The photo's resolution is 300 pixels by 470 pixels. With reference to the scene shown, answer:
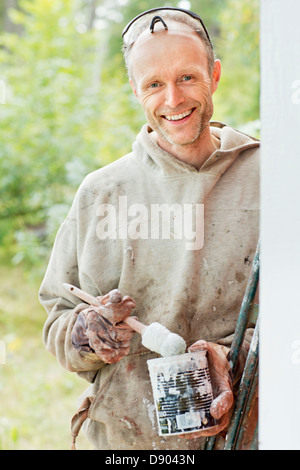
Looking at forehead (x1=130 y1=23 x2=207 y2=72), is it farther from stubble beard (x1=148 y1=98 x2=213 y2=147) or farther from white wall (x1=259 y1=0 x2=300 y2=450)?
white wall (x1=259 y1=0 x2=300 y2=450)

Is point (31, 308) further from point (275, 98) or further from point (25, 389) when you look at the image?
point (275, 98)

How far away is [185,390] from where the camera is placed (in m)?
1.66

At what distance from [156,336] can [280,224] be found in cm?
71

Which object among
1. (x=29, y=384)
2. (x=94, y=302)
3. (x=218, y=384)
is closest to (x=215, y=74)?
(x=94, y=302)

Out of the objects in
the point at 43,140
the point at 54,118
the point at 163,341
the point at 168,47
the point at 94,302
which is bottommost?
the point at 163,341

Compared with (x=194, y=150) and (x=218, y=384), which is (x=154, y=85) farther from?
(x=218, y=384)

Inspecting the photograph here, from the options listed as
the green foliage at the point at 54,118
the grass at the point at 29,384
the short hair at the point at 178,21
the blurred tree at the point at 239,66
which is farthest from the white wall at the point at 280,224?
the blurred tree at the point at 239,66

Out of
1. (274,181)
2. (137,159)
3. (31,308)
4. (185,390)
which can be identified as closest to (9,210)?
(31,308)

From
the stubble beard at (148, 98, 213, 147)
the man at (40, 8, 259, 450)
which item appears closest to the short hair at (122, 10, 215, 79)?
the man at (40, 8, 259, 450)

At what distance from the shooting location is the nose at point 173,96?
1.75m

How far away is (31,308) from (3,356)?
0.96 metres

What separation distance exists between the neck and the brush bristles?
0.57m

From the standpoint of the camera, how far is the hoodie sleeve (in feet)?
6.15

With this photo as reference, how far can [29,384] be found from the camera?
4613mm
